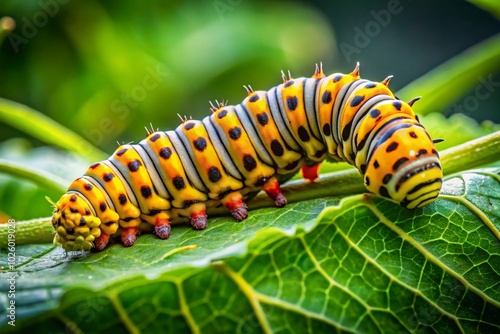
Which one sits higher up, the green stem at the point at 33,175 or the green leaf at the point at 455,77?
the green stem at the point at 33,175

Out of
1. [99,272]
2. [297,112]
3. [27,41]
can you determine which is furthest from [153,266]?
[27,41]

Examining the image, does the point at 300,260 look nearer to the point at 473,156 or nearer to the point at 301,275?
the point at 301,275

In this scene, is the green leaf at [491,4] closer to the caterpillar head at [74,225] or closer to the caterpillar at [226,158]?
the caterpillar at [226,158]

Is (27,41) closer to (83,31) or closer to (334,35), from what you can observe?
(83,31)

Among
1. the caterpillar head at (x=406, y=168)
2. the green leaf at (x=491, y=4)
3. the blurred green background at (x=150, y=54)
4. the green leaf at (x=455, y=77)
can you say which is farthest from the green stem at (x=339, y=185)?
the blurred green background at (x=150, y=54)

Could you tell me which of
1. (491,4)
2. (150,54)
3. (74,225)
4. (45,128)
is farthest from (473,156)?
(150,54)

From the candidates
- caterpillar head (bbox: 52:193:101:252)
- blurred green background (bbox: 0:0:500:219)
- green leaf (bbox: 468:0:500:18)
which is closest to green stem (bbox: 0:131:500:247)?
caterpillar head (bbox: 52:193:101:252)
